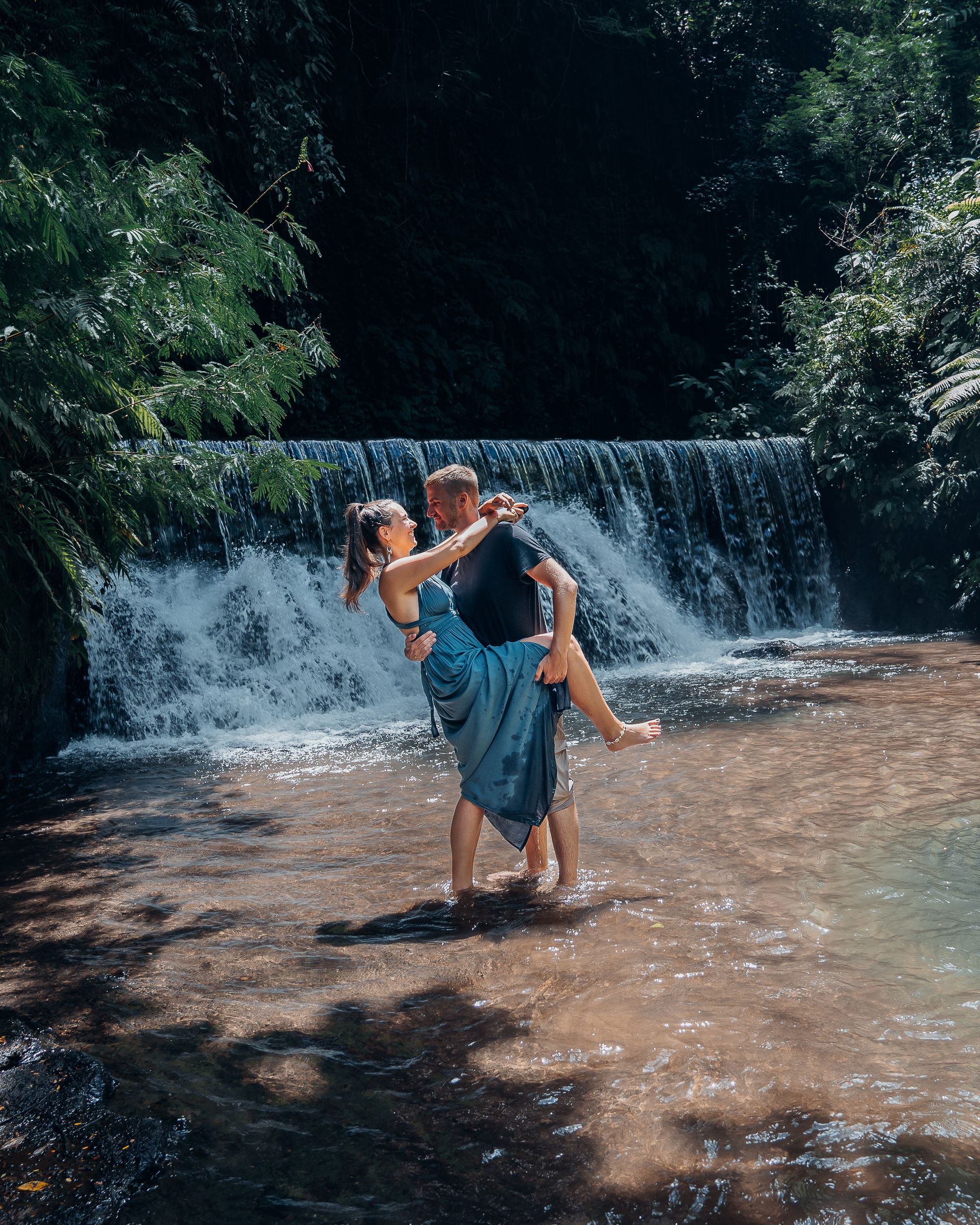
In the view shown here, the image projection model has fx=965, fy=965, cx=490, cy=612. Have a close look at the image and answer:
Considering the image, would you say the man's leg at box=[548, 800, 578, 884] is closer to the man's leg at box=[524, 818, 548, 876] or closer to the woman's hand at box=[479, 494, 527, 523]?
the man's leg at box=[524, 818, 548, 876]

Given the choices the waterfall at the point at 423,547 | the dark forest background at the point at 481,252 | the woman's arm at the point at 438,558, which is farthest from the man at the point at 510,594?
the waterfall at the point at 423,547

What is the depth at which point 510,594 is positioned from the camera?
3.66 meters

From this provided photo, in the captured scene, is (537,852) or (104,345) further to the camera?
(104,345)

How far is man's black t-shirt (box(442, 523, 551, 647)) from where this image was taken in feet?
11.7

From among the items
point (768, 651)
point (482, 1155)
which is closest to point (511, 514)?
point (482, 1155)

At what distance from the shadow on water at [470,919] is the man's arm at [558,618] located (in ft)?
2.76

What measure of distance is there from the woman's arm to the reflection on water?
4.07ft

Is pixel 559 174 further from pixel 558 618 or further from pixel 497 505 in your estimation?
pixel 558 618

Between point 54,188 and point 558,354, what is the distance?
15.6 metres

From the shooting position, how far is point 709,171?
2152cm

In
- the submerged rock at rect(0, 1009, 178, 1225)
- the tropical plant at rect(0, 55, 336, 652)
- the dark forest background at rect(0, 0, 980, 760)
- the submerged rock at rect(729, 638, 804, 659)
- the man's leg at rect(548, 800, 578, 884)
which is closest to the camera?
the submerged rock at rect(0, 1009, 178, 1225)

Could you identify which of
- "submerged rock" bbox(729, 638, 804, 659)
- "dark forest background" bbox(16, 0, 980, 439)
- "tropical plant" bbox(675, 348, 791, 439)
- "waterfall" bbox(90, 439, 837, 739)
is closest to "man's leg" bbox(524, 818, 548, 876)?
"waterfall" bbox(90, 439, 837, 739)

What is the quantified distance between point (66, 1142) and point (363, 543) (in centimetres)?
207

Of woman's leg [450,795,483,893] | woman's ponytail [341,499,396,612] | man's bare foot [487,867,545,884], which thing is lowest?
man's bare foot [487,867,545,884]
